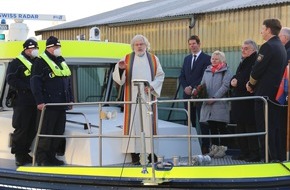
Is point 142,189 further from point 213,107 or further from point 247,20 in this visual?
point 247,20

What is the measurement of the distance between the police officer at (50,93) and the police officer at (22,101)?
0.28 metres

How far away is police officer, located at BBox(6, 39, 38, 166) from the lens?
540cm

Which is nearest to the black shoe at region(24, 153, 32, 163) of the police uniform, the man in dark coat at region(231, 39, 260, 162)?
the man in dark coat at region(231, 39, 260, 162)

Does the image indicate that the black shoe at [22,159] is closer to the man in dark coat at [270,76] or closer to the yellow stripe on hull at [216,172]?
the yellow stripe on hull at [216,172]

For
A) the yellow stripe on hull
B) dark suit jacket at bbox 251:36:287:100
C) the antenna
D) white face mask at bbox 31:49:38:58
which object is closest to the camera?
the yellow stripe on hull

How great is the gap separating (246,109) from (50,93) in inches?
77.4

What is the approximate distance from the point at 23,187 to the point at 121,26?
20.2 feet

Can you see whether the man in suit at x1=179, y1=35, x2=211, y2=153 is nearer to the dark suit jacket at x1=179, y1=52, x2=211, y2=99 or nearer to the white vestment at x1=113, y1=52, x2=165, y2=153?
the dark suit jacket at x1=179, y1=52, x2=211, y2=99

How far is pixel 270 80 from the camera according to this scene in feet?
15.4

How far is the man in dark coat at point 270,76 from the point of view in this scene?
15.2ft

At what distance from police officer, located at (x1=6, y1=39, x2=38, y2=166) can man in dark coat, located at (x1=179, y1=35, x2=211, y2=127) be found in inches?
77.8

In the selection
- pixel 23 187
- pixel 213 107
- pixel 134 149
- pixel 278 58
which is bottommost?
pixel 23 187

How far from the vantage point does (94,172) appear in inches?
183

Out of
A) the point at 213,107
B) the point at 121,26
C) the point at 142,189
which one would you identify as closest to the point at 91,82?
the point at 213,107
